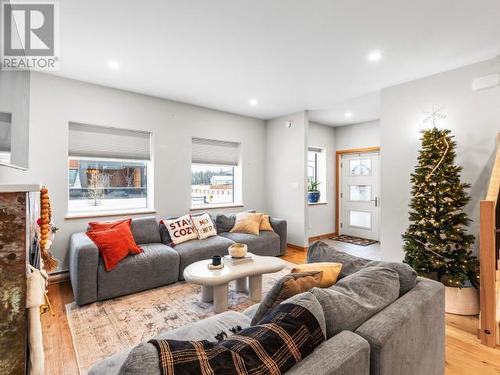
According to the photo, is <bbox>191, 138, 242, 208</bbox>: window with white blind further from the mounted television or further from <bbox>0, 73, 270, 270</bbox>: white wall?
the mounted television

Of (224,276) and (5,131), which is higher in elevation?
(5,131)

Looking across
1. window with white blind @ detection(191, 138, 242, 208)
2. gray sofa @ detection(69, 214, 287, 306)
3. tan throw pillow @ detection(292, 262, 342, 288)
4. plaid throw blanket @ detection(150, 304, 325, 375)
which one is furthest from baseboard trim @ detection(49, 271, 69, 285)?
plaid throw blanket @ detection(150, 304, 325, 375)

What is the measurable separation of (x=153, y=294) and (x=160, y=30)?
271 cm

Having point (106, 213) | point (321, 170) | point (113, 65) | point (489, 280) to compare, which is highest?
point (113, 65)

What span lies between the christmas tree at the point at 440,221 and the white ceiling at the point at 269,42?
3.10ft

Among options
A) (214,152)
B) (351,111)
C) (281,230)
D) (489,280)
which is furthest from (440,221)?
(214,152)

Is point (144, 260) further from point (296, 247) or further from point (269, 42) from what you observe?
point (296, 247)

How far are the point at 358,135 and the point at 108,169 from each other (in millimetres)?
4991

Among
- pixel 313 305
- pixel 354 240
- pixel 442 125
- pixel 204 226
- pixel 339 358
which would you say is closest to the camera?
pixel 339 358

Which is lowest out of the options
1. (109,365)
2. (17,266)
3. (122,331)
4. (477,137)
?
(122,331)

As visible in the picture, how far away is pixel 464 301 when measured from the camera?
2633mm

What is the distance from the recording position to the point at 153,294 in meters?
2.99

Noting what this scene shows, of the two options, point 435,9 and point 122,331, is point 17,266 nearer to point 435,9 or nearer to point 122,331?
point 122,331

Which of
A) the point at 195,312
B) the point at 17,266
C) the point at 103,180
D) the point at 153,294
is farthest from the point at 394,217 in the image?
the point at 103,180
